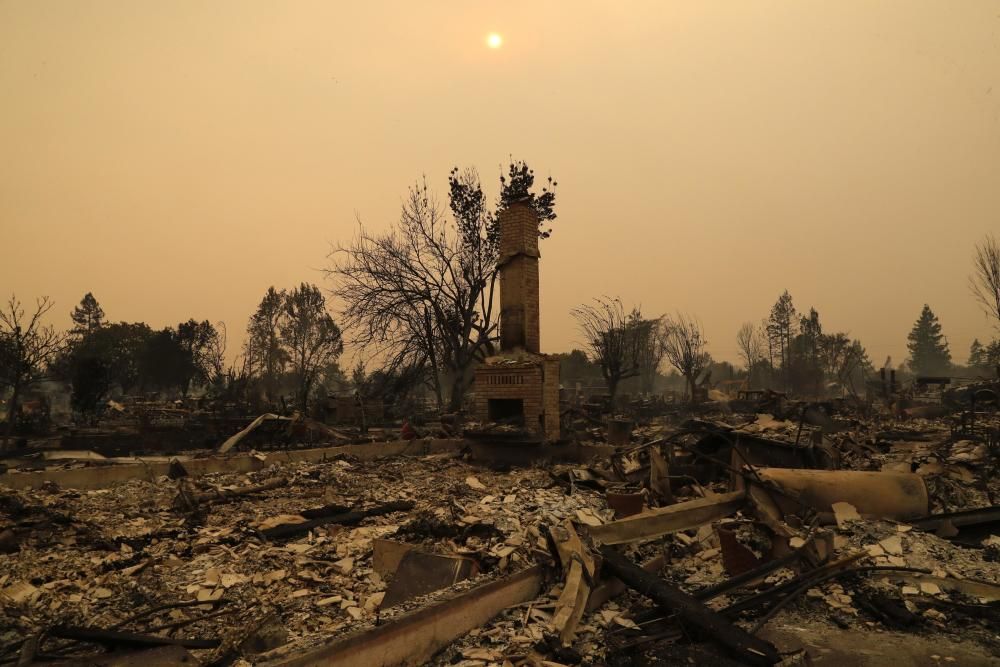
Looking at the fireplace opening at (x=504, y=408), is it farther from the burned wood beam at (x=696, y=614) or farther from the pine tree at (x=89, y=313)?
the pine tree at (x=89, y=313)

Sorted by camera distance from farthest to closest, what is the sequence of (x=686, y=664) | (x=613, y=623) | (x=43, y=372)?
(x=43, y=372) → (x=613, y=623) → (x=686, y=664)

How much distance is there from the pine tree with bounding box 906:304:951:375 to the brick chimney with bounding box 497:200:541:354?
78101 mm

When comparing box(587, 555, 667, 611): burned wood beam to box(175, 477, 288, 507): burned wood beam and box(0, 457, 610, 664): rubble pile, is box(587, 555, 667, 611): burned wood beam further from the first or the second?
box(175, 477, 288, 507): burned wood beam

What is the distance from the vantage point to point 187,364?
119 feet

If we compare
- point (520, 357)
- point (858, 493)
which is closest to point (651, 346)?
point (520, 357)

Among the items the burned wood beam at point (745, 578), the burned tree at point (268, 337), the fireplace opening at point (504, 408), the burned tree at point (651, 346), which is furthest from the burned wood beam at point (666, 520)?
the burned tree at point (268, 337)

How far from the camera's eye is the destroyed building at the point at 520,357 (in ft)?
35.5

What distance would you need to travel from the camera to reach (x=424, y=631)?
321 centimetres

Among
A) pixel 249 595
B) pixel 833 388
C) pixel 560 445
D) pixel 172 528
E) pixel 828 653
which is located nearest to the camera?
pixel 828 653

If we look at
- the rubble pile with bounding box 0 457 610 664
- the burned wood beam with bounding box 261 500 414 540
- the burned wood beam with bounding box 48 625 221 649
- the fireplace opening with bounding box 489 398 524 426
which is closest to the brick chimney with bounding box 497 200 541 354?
the fireplace opening with bounding box 489 398 524 426

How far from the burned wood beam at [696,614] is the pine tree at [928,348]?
274 feet

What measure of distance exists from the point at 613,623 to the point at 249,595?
272 cm

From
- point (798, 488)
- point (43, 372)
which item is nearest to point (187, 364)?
point (43, 372)

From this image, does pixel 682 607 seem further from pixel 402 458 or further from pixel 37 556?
pixel 402 458
